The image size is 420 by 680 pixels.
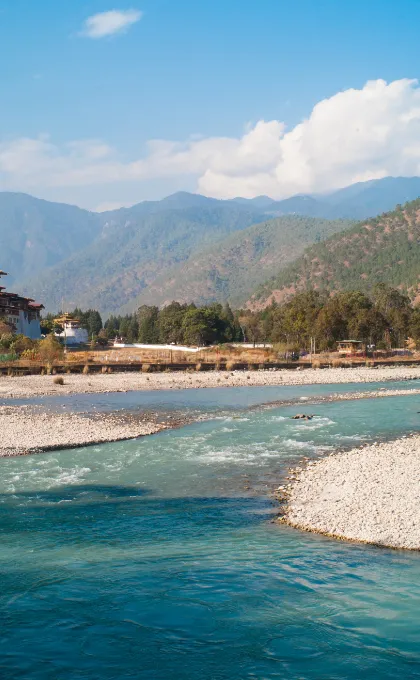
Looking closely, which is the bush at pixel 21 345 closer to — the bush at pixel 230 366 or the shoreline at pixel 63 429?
the bush at pixel 230 366

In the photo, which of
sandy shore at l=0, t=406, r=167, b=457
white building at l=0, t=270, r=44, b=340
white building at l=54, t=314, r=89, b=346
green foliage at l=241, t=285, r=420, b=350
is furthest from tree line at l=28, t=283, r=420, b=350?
sandy shore at l=0, t=406, r=167, b=457

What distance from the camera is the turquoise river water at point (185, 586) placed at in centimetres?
998

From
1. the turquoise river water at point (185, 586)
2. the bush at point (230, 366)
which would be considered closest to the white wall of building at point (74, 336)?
the bush at point (230, 366)

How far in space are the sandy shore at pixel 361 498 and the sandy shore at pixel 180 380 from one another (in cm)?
3409

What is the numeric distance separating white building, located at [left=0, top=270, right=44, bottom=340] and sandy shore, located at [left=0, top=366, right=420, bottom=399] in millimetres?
44641

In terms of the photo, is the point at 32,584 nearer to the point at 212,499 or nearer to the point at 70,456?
the point at 212,499

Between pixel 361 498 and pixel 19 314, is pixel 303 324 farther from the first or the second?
pixel 361 498

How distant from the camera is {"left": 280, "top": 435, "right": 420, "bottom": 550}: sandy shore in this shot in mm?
14953

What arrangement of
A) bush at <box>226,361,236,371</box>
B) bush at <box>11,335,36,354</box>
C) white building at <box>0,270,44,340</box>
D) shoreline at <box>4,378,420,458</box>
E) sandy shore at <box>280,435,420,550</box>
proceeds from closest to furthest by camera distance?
sandy shore at <box>280,435,420,550</box> → shoreline at <box>4,378,420,458</box> → bush at <box>226,361,236,371</box> → bush at <box>11,335,36,354</box> → white building at <box>0,270,44,340</box>

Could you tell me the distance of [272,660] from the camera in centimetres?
995

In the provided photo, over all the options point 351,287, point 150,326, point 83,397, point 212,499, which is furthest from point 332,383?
point 351,287

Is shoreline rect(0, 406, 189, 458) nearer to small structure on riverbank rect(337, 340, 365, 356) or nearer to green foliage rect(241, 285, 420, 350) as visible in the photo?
small structure on riverbank rect(337, 340, 365, 356)

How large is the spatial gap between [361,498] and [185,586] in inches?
248

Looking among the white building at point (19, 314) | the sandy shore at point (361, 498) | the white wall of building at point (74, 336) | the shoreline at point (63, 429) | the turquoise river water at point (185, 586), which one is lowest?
the turquoise river water at point (185, 586)
